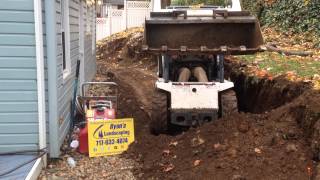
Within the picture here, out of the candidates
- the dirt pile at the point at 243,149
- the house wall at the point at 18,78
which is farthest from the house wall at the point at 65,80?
the dirt pile at the point at 243,149

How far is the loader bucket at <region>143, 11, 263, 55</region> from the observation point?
8.90m

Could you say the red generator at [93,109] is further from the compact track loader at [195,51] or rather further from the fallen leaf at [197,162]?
the fallen leaf at [197,162]

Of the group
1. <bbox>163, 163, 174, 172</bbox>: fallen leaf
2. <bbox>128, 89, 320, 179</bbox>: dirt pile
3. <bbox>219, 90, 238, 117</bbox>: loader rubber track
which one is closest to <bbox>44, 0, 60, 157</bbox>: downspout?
<bbox>128, 89, 320, 179</bbox>: dirt pile

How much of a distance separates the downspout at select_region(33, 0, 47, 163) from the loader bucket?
217cm

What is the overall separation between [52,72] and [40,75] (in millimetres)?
270

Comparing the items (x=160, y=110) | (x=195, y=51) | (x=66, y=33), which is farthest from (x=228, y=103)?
(x=66, y=33)

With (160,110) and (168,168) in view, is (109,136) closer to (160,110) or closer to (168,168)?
(160,110)

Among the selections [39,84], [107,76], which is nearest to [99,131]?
[39,84]

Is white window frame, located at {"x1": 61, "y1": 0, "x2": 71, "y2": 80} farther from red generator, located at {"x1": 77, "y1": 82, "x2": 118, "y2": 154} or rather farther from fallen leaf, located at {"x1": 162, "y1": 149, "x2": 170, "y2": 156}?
fallen leaf, located at {"x1": 162, "y1": 149, "x2": 170, "y2": 156}

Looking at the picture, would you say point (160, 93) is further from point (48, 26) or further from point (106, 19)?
point (106, 19)

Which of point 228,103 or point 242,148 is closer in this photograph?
point 242,148

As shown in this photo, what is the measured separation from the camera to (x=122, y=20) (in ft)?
116

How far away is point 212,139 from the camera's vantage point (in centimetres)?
748

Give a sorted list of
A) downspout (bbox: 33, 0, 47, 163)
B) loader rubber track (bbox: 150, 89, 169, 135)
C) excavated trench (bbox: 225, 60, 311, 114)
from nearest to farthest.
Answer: downspout (bbox: 33, 0, 47, 163)
loader rubber track (bbox: 150, 89, 169, 135)
excavated trench (bbox: 225, 60, 311, 114)
